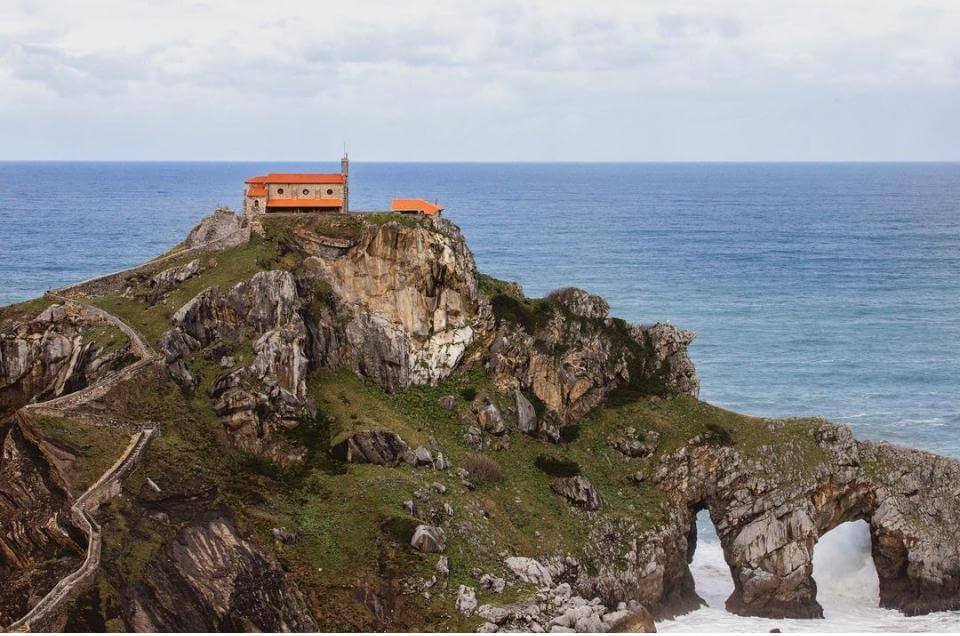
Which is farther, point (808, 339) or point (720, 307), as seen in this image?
point (720, 307)

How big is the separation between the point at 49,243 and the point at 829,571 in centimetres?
14326

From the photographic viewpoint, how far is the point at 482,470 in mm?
74688

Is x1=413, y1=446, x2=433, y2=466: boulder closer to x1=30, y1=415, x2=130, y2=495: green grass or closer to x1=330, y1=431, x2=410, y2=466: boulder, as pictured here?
x1=330, y1=431, x2=410, y2=466: boulder

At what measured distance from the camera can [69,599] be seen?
5125 cm

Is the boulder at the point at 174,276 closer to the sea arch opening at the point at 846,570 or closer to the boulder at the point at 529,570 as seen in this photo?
the boulder at the point at 529,570

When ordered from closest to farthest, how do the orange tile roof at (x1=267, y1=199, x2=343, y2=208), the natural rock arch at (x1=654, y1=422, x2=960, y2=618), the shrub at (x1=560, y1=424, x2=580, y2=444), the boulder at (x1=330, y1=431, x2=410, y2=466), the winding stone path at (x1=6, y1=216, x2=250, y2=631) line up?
the winding stone path at (x1=6, y1=216, x2=250, y2=631) → the boulder at (x1=330, y1=431, x2=410, y2=466) → the natural rock arch at (x1=654, y1=422, x2=960, y2=618) → the shrub at (x1=560, y1=424, x2=580, y2=444) → the orange tile roof at (x1=267, y1=199, x2=343, y2=208)

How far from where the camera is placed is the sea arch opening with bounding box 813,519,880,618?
7756 centimetres

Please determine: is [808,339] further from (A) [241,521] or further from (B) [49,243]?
(B) [49,243]

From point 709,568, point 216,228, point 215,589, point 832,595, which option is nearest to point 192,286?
point 216,228

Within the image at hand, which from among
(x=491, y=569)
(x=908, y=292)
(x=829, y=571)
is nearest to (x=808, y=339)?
(x=908, y=292)

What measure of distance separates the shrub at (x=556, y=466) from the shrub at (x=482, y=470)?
3811 mm

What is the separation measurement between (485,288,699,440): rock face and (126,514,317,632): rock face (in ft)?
87.1

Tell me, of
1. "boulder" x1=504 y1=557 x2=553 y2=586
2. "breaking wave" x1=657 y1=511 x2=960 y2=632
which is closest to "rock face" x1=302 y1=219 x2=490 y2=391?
"boulder" x1=504 y1=557 x2=553 y2=586

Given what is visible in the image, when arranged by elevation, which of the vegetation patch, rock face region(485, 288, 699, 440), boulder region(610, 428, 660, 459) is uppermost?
the vegetation patch
